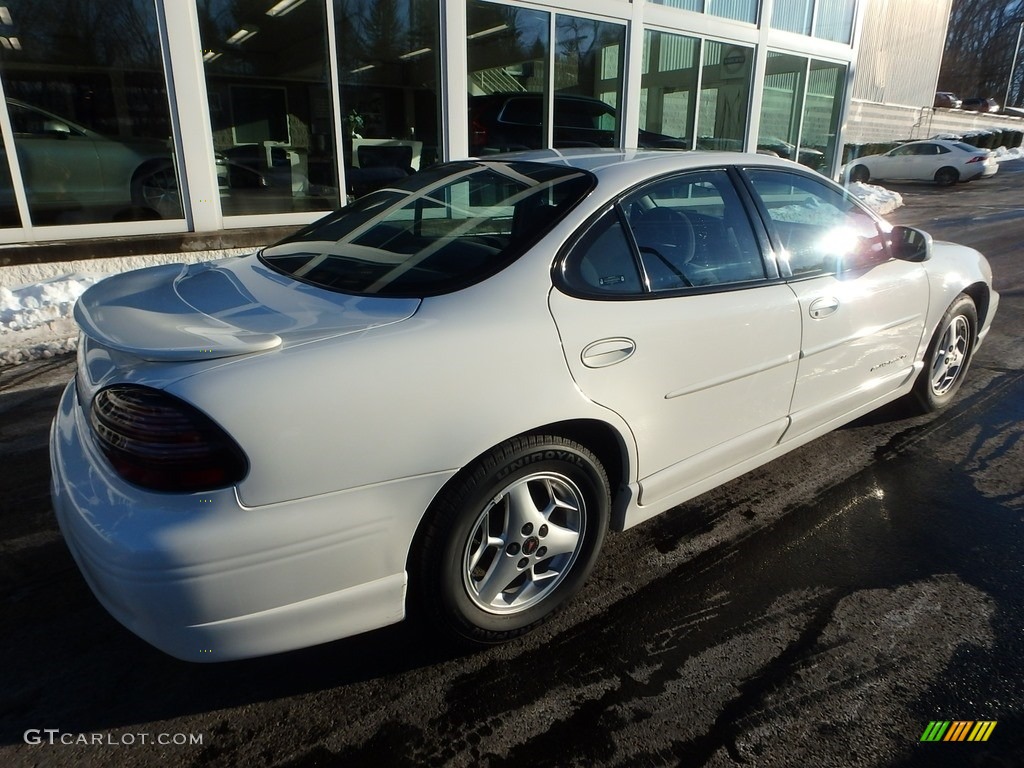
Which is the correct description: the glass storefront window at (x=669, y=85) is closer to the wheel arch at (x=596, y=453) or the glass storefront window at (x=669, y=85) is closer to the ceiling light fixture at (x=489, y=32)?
the ceiling light fixture at (x=489, y=32)

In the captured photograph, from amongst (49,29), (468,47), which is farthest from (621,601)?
(468,47)

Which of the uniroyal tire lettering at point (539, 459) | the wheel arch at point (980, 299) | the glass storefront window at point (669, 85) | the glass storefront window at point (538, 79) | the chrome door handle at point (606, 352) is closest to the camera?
the uniroyal tire lettering at point (539, 459)

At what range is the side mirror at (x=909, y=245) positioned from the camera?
333cm

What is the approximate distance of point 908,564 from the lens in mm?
2678

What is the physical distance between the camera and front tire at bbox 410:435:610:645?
1.95 meters

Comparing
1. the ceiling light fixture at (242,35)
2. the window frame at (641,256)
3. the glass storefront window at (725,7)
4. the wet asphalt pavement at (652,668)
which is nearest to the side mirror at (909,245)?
the window frame at (641,256)

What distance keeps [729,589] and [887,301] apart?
1.69m

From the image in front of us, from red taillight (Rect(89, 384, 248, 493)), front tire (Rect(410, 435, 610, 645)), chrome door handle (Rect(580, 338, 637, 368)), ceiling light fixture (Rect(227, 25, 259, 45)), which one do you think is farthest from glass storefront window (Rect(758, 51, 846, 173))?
red taillight (Rect(89, 384, 248, 493))

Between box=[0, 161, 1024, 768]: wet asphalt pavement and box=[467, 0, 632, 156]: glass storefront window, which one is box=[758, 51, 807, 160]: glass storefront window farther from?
box=[0, 161, 1024, 768]: wet asphalt pavement

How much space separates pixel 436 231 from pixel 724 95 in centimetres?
1199

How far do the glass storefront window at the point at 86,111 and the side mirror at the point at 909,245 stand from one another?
6.94 m

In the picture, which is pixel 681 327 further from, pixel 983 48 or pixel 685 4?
pixel 983 48

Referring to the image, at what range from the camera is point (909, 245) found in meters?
3.34

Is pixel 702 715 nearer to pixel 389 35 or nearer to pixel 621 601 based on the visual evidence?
pixel 621 601
